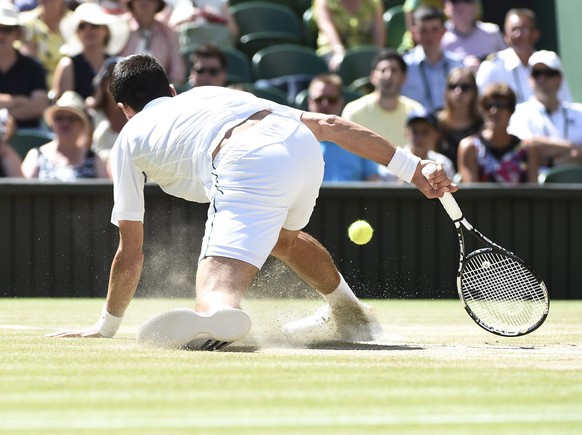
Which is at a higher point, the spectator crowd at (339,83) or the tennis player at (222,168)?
the tennis player at (222,168)

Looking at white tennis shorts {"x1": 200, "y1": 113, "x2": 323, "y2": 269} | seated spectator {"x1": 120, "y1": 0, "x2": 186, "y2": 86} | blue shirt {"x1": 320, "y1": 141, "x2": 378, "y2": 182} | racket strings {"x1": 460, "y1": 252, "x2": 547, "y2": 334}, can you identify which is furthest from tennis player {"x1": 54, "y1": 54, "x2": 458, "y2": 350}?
seated spectator {"x1": 120, "y1": 0, "x2": 186, "y2": 86}

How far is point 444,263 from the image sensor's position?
10.7 metres

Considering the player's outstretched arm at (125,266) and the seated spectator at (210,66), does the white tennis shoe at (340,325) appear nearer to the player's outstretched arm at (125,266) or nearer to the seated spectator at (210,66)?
the player's outstretched arm at (125,266)

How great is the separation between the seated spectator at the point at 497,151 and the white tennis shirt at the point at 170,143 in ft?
16.5

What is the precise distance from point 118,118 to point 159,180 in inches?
199

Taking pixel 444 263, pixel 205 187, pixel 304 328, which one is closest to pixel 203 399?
pixel 205 187

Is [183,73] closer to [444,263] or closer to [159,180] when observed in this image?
[444,263]

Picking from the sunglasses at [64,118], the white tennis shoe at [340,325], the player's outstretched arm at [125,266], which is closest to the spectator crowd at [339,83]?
the sunglasses at [64,118]

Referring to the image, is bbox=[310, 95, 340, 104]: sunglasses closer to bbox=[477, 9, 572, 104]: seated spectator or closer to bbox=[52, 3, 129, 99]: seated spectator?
bbox=[477, 9, 572, 104]: seated spectator

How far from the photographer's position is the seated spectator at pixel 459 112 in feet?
37.1

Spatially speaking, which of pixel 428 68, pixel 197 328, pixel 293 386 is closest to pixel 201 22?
pixel 428 68

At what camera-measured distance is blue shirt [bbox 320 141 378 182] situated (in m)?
11.1

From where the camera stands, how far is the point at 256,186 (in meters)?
5.83

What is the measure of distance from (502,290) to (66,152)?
17.5ft
